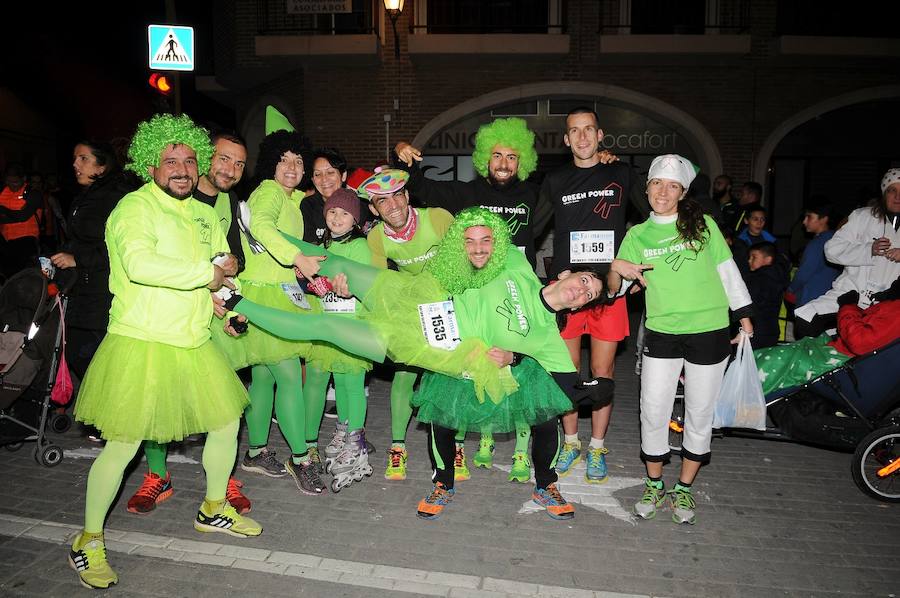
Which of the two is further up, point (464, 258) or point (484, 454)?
point (464, 258)

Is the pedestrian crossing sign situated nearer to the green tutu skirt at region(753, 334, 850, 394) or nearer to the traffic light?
the traffic light

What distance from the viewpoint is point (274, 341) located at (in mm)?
4258

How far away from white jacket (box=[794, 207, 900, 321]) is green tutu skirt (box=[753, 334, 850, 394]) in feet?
1.34

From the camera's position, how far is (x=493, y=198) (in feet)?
15.3

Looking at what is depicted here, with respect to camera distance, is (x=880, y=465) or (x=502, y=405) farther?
(x=880, y=465)

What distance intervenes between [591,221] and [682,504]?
196 centimetres

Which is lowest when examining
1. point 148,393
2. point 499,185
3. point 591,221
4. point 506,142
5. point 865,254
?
point 148,393

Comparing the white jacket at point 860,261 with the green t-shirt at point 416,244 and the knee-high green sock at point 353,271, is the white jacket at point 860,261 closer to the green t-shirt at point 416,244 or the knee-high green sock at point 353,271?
the green t-shirt at point 416,244

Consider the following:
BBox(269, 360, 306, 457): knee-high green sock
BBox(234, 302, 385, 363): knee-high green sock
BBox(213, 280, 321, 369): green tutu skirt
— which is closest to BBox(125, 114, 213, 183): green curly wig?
BBox(234, 302, 385, 363): knee-high green sock

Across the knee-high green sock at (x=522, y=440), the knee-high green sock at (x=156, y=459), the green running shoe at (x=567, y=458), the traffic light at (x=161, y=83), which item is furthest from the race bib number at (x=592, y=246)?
the traffic light at (x=161, y=83)

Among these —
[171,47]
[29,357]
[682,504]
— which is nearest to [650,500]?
[682,504]

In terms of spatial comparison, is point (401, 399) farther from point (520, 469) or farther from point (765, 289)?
point (765, 289)

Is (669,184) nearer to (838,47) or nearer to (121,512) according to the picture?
(121,512)

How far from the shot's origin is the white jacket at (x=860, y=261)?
16.7 feet
